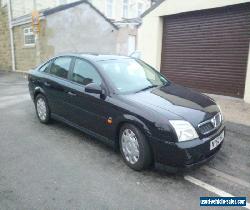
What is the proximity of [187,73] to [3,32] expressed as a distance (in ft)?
51.9

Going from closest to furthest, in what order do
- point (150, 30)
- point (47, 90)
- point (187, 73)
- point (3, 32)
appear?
point (47, 90)
point (187, 73)
point (150, 30)
point (3, 32)

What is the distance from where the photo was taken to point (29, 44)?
17.7 m

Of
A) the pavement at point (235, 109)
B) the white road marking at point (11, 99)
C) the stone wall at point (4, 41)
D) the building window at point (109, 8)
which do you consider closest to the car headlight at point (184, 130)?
the pavement at point (235, 109)

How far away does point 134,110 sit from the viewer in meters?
3.93

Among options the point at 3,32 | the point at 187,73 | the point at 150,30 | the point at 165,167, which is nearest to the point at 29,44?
the point at 3,32

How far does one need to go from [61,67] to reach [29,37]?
43.9 feet

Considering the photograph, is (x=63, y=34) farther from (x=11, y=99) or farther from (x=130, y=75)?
(x=130, y=75)

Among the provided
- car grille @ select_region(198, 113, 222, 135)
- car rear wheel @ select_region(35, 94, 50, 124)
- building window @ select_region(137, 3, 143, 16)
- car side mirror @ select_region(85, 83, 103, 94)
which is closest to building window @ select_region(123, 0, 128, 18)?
building window @ select_region(137, 3, 143, 16)

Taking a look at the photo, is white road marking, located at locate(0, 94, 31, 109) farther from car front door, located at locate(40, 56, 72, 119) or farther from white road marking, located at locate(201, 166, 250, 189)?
white road marking, located at locate(201, 166, 250, 189)

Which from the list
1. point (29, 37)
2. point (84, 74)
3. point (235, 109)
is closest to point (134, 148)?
point (84, 74)

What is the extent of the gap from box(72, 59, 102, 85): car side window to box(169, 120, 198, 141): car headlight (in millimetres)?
1580

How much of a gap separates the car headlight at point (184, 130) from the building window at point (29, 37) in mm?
15544

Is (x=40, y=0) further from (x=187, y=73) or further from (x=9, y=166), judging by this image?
(x=9, y=166)

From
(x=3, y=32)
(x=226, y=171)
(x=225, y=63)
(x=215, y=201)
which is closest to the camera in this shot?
(x=215, y=201)
